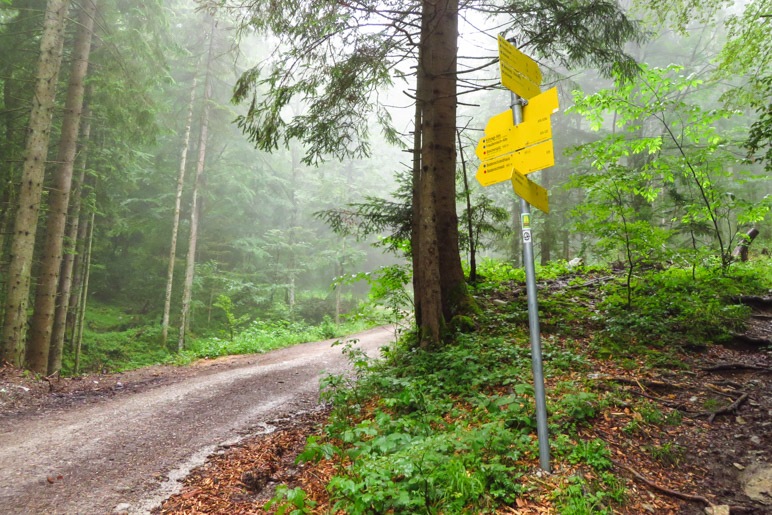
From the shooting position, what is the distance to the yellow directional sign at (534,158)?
250cm

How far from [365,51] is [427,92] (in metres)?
1.37

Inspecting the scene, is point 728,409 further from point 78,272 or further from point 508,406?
point 78,272

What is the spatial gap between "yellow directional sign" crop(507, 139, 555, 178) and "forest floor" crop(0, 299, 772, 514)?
2.21m

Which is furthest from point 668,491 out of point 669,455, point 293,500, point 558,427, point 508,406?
point 293,500

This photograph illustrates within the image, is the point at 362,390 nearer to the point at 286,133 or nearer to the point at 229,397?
the point at 229,397

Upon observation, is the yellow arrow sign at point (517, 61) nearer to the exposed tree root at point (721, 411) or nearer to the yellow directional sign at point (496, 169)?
the yellow directional sign at point (496, 169)

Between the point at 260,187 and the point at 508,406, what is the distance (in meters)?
20.9

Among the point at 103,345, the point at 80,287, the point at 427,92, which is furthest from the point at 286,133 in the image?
the point at 103,345

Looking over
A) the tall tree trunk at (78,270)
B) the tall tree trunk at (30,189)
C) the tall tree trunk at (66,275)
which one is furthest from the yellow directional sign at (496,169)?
the tall tree trunk at (78,270)

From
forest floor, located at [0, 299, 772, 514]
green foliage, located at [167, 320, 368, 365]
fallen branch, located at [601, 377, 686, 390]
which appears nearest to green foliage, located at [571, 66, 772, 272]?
forest floor, located at [0, 299, 772, 514]

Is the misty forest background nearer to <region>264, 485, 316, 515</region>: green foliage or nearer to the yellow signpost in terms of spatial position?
the yellow signpost

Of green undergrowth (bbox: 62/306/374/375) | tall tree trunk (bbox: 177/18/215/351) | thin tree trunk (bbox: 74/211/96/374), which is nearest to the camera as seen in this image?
thin tree trunk (bbox: 74/211/96/374)

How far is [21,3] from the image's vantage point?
9.50 meters

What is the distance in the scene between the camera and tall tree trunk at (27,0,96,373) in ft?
27.7
